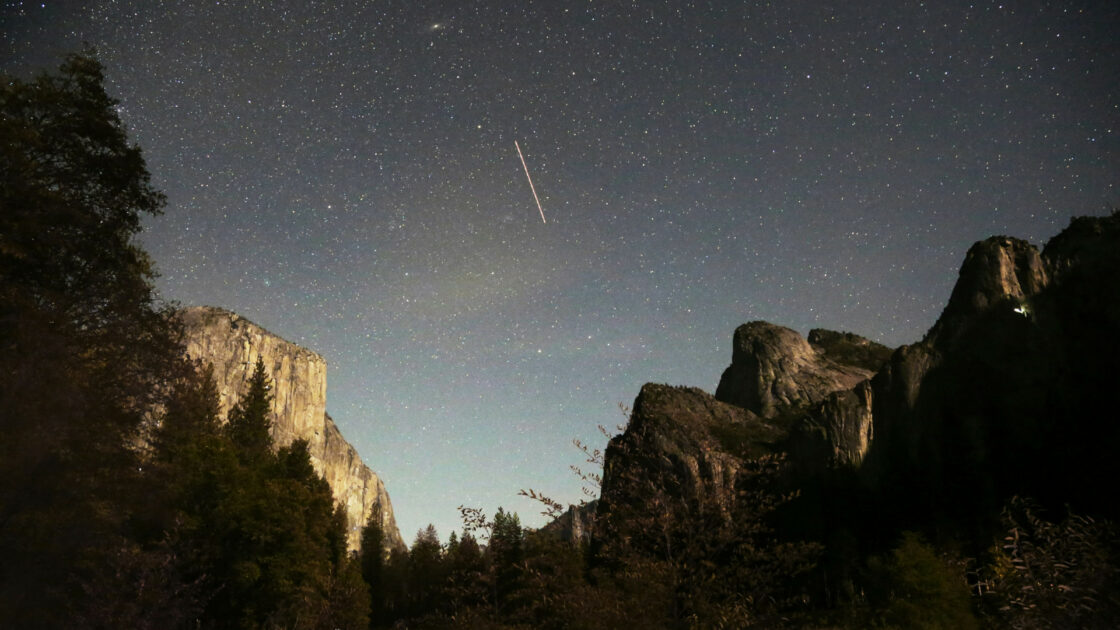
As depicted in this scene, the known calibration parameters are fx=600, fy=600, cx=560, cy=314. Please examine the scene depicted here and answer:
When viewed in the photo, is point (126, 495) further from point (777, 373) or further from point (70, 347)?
point (777, 373)

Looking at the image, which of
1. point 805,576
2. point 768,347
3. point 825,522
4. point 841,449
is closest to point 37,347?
point 805,576

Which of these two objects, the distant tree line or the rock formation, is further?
the rock formation

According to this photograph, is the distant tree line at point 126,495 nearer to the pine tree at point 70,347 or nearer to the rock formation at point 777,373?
the pine tree at point 70,347

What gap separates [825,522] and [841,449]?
9974 millimetres

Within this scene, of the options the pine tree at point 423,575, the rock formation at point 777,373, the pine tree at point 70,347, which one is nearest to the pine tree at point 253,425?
the pine tree at point 423,575

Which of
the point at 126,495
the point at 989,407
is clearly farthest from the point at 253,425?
the point at 989,407

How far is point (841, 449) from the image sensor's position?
7462cm

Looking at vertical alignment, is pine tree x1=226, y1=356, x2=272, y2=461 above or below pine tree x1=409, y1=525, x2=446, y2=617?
above

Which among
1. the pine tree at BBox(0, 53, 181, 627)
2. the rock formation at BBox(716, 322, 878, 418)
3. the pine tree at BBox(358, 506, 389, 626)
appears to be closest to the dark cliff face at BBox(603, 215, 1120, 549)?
the pine tree at BBox(0, 53, 181, 627)

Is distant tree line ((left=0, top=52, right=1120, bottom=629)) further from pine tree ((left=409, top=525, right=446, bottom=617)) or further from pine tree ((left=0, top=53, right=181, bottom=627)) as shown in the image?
pine tree ((left=409, top=525, right=446, bottom=617))

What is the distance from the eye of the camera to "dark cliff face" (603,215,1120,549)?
61812 mm

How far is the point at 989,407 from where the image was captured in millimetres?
67812

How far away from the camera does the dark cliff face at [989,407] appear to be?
203 ft

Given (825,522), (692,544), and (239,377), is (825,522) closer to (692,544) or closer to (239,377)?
(692,544)
